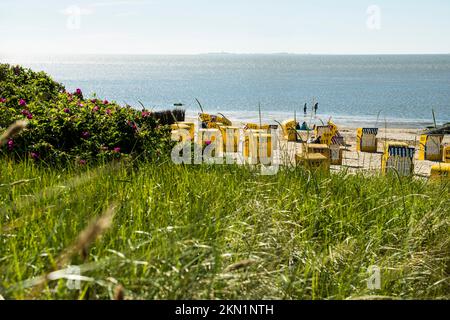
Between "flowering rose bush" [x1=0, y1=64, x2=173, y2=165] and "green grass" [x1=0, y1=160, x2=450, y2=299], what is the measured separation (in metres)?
1.51

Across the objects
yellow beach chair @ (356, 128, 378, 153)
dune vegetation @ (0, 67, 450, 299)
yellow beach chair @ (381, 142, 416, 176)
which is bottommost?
yellow beach chair @ (356, 128, 378, 153)

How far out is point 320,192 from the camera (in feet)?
15.1

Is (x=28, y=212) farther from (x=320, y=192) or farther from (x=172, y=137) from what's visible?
(x=172, y=137)

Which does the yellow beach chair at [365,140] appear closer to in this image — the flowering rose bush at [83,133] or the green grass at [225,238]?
the flowering rose bush at [83,133]

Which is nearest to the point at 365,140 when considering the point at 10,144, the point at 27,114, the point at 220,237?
the point at 27,114

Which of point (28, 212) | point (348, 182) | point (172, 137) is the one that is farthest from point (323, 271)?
point (172, 137)

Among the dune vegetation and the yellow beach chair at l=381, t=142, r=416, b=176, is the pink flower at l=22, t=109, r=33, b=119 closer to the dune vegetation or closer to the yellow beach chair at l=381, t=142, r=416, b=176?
the dune vegetation

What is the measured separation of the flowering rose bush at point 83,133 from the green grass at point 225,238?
1514 mm

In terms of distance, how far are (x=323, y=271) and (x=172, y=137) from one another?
5003 mm

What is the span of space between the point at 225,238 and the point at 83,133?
4.50 m

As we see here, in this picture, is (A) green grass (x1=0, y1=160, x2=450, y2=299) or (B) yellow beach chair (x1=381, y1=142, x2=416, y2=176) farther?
(B) yellow beach chair (x1=381, y1=142, x2=416, y2=176)

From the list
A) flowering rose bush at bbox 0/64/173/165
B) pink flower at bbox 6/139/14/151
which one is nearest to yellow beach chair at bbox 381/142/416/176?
flowering rose bush at bbox 0/64/173/165

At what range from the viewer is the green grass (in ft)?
7.84

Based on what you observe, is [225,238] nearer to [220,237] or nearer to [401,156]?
[220,237]
